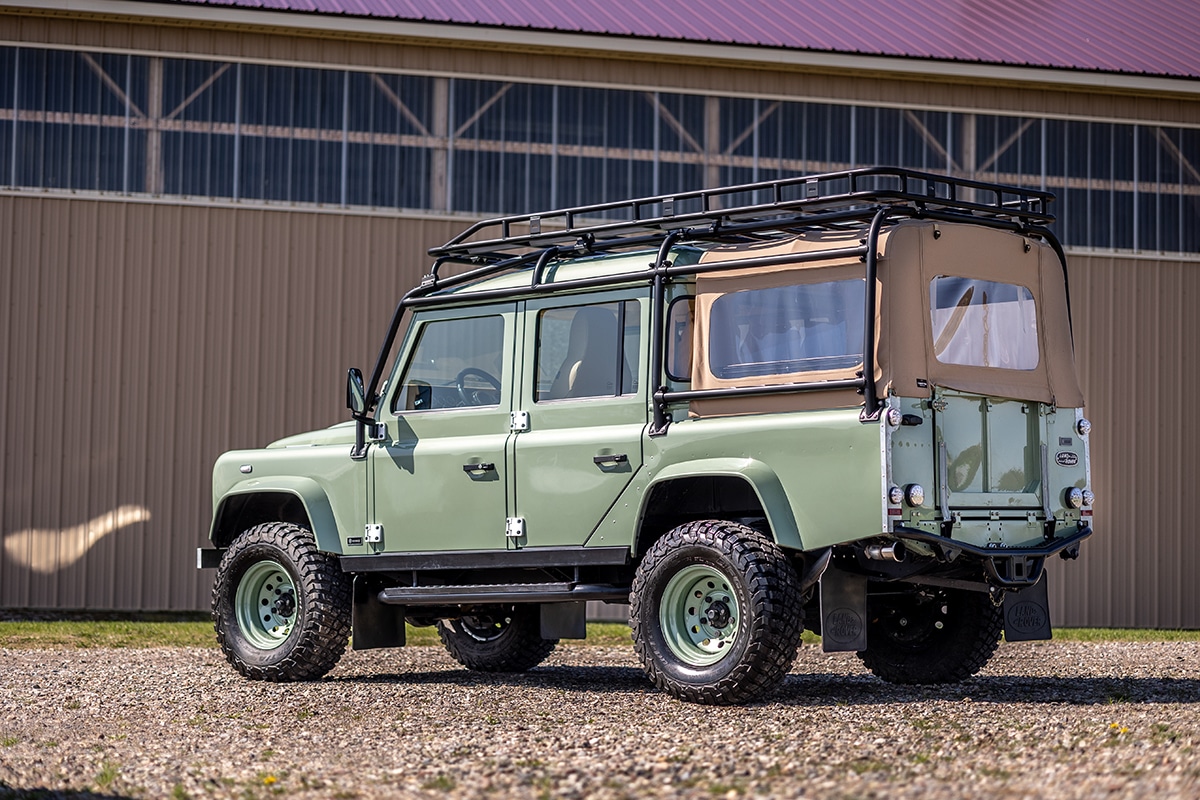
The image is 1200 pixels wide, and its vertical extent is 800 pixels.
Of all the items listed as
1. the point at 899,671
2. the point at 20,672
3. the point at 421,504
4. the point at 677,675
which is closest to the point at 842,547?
the point at 677,675

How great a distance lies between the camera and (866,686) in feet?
32.7

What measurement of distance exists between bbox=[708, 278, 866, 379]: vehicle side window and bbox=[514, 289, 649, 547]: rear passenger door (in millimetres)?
550

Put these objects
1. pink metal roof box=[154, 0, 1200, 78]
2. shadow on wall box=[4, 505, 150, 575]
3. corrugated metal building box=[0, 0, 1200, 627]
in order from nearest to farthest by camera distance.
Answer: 1. shadow on wall box=[4, 505, 150, 575]
2. corrugated metal building box=[0, 0, 1200, 627]
3. pink metal roof box=[154, 0, 1200, 78]

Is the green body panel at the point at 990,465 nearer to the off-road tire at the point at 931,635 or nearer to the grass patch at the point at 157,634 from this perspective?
the off-road tire at the point at 931,635

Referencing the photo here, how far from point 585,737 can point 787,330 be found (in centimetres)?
271

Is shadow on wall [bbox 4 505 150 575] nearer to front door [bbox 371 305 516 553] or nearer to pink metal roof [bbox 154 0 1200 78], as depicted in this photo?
pink metal roof [bbox 154 0 1200 78]

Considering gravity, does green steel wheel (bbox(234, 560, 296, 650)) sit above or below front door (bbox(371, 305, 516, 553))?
below

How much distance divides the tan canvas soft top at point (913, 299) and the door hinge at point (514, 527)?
137 cm

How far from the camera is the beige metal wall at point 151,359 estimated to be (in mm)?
17328

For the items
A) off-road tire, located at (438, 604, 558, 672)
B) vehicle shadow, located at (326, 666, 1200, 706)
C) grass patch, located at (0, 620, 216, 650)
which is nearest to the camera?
vehicle shadow, located at (326, 666, 1200, 706)

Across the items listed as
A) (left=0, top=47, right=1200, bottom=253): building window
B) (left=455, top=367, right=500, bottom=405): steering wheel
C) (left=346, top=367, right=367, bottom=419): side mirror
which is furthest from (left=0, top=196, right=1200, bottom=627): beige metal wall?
(left=455, top=367, right=500, bottom=405): steering wheel

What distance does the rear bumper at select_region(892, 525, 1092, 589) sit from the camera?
27.7 feet

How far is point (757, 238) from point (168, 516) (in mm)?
9653

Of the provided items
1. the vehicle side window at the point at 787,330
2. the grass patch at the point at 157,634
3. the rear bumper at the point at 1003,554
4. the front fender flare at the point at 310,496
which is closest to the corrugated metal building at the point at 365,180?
the grass patch at the point at 157,634
